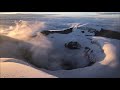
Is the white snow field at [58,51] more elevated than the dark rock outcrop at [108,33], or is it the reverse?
the dark rock outcrop at [108,33]

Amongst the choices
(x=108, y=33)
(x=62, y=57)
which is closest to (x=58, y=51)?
(x=62, y=57)

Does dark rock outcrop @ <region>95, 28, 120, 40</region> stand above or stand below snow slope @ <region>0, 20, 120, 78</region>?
above

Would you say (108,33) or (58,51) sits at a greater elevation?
(108,33)

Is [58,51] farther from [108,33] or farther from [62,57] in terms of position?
[108,33]

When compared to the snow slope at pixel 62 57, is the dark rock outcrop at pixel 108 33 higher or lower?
higher

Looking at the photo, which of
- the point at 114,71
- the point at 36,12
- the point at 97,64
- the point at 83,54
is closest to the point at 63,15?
the point at 36,12

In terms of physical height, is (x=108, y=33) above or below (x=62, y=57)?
above

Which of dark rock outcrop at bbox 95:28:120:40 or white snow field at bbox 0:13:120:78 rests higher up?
dark rock outcrop at bbox 95:28:120:40

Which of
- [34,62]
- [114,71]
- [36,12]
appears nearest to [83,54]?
[114,71]

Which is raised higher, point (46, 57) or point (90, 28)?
point (90, 28)
